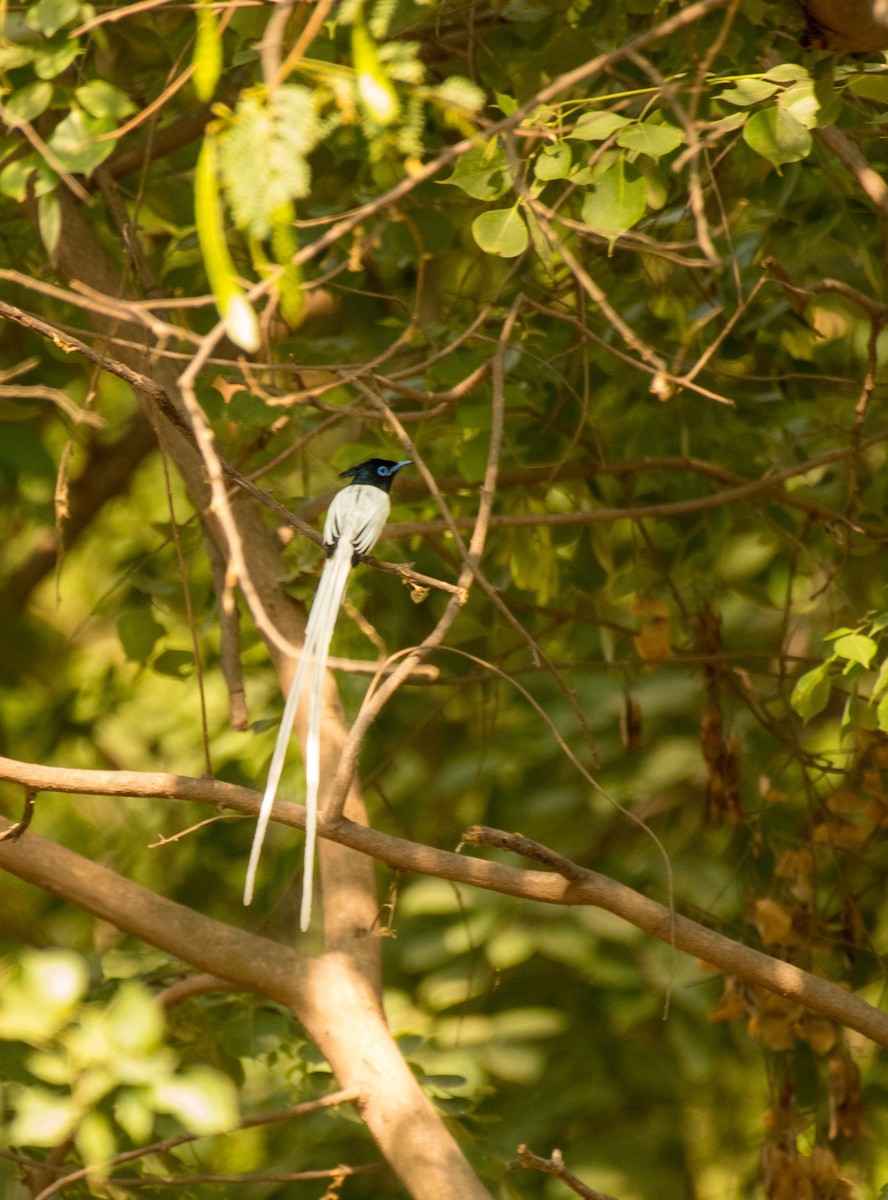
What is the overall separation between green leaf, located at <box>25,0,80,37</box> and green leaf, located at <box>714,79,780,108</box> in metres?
1.04

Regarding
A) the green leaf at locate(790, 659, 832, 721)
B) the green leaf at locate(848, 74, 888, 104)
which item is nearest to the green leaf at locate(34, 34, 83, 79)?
the green leaf at locate(848, 74, 888, 104)

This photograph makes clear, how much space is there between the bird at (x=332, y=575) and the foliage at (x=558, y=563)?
5.4 inches

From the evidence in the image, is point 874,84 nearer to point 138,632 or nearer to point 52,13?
point 52,13

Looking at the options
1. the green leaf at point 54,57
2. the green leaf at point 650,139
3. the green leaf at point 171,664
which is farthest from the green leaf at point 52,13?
the green leaf at point 171,664

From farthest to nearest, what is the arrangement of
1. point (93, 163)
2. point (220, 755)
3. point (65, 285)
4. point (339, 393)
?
point (220, 755) → point (339, 393) → point (65, 285) → point (93, 163)

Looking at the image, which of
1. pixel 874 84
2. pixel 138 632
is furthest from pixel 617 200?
pixel 138 632

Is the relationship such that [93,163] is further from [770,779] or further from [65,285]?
[770,779]

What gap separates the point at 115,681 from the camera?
4492 mm

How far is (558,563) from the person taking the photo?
12.4ft

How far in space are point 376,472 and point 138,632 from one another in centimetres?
87

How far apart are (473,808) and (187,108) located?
2214 millimetres

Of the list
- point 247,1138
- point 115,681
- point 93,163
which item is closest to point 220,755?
point 115,681

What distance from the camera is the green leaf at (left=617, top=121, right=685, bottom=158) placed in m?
2.27

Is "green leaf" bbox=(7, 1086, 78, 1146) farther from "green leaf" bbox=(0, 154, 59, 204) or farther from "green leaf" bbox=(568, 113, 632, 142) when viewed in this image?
"green leaf" bbox=(568, 113, 632, 142)
